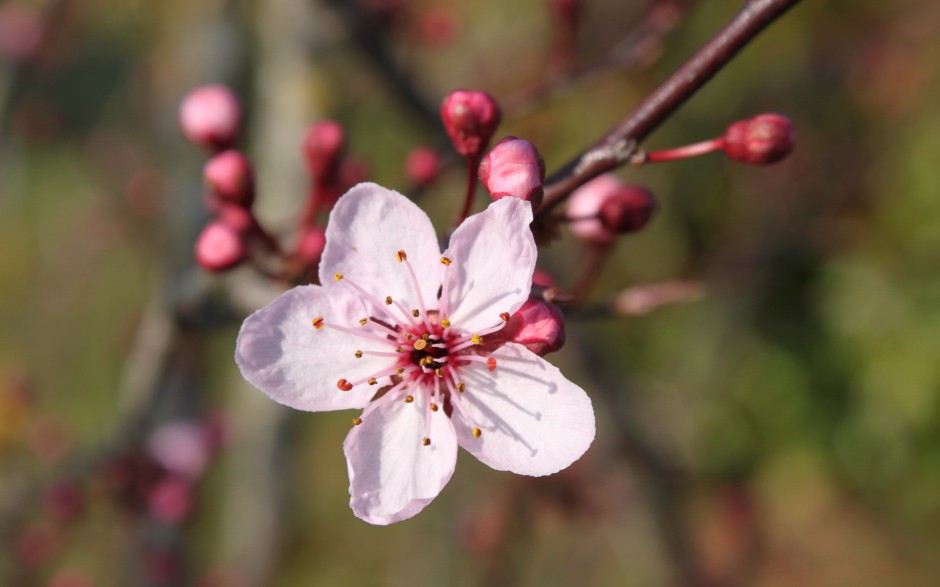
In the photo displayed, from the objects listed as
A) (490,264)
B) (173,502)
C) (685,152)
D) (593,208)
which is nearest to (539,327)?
(490,264)

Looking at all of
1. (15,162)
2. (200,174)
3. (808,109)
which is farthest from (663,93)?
(808,109)

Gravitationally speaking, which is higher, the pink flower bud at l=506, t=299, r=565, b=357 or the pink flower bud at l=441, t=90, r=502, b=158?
the pink flower bud at l=441, t=90, r=502, b=158

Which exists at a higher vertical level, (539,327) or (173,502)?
(539,327)

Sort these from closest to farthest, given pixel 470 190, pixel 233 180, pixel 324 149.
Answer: pixel 470 190
pixel 233 180
pixel 324 149

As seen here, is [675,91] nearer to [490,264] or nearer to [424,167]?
[490,264]

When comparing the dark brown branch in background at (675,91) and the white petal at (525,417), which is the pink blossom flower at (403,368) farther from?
the dark brown branch in background at (675,91)

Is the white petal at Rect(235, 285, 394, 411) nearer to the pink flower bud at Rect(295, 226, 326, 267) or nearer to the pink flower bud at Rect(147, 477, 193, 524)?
the pink flower bud at Rect(295, 226, 326, 267)

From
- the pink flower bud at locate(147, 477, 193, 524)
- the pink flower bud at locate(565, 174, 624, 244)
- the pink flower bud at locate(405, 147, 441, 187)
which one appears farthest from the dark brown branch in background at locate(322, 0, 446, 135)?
the pink flower bud at locate(147, 477, 193, 524)
